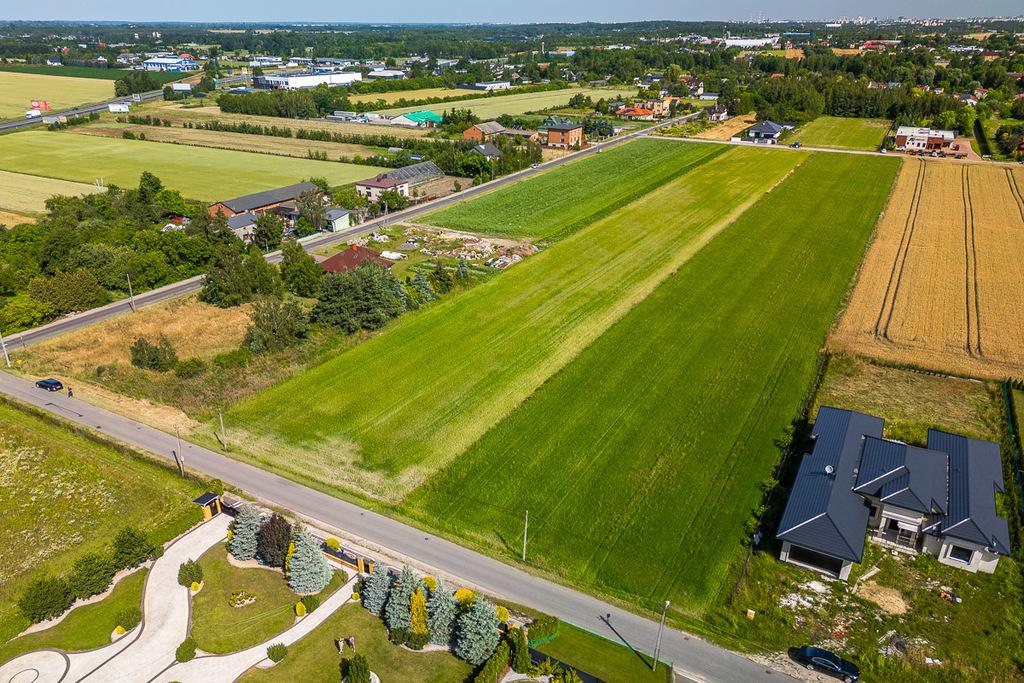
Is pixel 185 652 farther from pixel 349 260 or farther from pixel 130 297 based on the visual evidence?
pixel 130 297

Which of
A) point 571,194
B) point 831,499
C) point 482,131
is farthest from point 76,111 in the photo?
point 831,499

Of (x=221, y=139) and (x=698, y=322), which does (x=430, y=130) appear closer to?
(x=221, y=139)

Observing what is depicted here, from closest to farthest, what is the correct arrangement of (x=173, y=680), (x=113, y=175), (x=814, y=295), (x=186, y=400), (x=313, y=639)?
(x=173, y=680), (x=313, y=639), (x=186, y=400), (x=814, y=295), (x=113, y=175)

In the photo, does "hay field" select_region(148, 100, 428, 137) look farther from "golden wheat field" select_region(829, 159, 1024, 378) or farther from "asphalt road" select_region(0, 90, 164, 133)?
"golden wheat field" select_region(829, 159, 1024, 378)

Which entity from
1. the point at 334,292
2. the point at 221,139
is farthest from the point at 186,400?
the point at 221,139

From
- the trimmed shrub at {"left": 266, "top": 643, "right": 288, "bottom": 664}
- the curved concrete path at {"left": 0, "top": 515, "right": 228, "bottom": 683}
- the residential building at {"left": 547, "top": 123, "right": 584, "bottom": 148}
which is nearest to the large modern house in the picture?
the trimmed shrub at {"left": 266, "top": 643, "right": 288, "bottom": 664}
